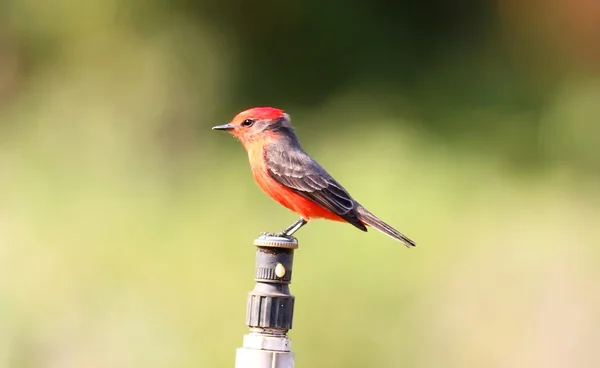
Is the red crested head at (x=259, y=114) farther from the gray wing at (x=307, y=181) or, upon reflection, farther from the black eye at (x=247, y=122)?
the gray wing at (x=307, y=181)

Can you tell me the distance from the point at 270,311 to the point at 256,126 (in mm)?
1955

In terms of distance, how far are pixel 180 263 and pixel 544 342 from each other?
3183mm

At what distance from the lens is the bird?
17.4ft

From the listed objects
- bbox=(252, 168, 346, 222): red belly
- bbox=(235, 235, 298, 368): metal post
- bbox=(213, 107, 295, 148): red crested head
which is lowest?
bbox=(235, 235, 298, 368): metal post

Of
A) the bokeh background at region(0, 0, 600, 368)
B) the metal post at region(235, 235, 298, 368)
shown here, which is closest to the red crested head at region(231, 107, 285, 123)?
the metal post at region(235, 235, 298, 368)

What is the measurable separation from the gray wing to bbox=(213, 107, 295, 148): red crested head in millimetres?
78

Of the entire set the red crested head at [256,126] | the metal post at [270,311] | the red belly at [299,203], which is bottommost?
the metal post at [270,311]

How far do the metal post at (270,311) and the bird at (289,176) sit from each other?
4.73 ft

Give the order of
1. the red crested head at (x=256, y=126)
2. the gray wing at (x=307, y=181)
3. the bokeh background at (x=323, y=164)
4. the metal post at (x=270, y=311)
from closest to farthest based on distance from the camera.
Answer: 1. the metal post at (x=270, y=311)
2. the gray wing at (x=307, y=181)
3. the red crested head at (x=256, y=126)
4. the bokeh background at (x=323, y=164)

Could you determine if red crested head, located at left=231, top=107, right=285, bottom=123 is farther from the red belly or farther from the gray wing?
the red belly

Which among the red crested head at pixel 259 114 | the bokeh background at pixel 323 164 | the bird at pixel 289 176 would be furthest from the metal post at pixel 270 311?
the bokeh background at pixel 323 164

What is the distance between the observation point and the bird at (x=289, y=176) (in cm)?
531

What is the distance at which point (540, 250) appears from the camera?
8.51 metres

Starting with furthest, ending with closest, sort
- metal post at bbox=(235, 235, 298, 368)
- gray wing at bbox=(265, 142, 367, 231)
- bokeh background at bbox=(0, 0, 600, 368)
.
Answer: bokeh background at bbox=(0, 0, 600, 368), gray wing at bbox=(265, 142, 367, 231), metal post at bbox=(235, 235, 298, 368)
